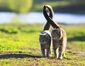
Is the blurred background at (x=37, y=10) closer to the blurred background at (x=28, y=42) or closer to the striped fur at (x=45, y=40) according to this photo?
the blurred background at (x=28, y=42)

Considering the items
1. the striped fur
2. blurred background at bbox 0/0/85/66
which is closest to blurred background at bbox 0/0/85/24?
blurred background at bbox 0/0/85/66

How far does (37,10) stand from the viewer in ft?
230

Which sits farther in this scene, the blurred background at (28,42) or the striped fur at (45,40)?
the striped fur at (45,40)

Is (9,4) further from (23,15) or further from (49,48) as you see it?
(49,48)

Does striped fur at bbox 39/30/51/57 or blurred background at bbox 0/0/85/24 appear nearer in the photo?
striped fur at bbox 39/30/51/57

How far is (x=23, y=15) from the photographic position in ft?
198

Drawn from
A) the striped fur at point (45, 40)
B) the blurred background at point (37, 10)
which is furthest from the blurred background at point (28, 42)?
the striped fur at point (45, 40)

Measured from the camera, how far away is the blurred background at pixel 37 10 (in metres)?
56.8

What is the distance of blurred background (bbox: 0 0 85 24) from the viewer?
2234 inches

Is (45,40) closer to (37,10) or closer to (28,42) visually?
(28,42)

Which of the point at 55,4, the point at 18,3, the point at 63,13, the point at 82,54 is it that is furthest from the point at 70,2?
the point at 82,54

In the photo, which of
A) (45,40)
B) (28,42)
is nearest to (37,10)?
(28,42)

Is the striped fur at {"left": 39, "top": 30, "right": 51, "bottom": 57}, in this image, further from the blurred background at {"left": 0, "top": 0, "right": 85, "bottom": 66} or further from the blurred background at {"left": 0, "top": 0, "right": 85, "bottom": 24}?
the blurred background at {"left": 0, "top": 0, "right": 85, "bottom": 24}

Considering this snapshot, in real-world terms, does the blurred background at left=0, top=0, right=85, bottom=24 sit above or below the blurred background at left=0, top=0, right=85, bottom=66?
below
